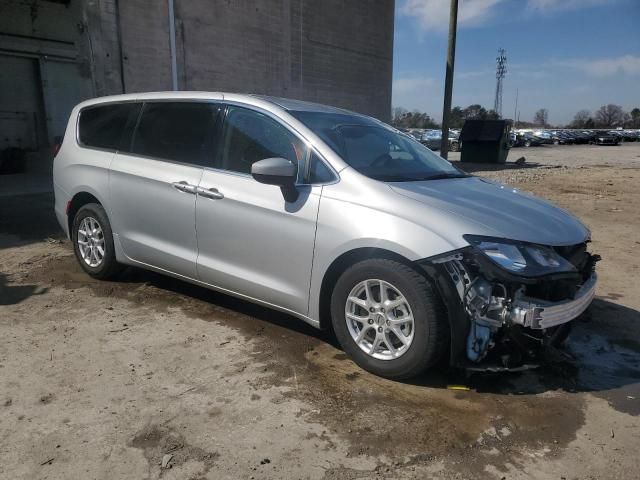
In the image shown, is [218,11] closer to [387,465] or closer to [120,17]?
[120,17]

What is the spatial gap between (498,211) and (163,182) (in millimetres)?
2633

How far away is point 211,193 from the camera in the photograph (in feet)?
13.1

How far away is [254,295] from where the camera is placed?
3883 millimetres

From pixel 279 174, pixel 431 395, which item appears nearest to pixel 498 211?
pixel 431 395

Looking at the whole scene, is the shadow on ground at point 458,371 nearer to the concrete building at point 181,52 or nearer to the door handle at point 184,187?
the door handle at point 184,187

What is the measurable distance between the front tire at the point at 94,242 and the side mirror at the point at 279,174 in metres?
2.09

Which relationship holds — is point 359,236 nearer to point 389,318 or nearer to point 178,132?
point 389,318

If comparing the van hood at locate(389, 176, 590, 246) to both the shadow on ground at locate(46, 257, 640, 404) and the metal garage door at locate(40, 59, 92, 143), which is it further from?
the metal garage door at locate(40, 59, 92, 143)

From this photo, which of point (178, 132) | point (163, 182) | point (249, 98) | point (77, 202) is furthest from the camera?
point (77, 202)

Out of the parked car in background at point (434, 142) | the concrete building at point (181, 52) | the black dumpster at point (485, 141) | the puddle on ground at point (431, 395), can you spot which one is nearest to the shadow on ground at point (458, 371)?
the puddle on ground at point (431, 395)

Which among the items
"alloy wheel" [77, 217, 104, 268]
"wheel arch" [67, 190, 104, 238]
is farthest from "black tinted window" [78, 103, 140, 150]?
"alloy wheel" [77, 217, 104, 268]

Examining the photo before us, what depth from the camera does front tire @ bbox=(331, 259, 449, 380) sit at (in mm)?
3086

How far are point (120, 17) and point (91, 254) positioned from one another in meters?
8.96

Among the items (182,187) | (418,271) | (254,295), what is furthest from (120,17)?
(418,271)
